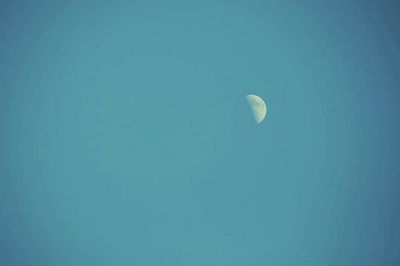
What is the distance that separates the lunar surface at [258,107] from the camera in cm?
700

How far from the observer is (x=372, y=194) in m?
6.44

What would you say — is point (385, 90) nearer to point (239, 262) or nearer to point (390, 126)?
point (390, 126)

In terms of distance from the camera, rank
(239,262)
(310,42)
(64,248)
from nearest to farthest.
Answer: (64,248)
(239,262)
(310,42)

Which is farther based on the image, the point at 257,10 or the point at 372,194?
the point at 257,10

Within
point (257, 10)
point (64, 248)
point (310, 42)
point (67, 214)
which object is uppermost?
point (257, 10)

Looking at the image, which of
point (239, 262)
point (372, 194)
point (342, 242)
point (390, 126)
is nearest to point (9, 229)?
point (239, 262)

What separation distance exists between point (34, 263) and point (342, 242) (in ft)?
16.9

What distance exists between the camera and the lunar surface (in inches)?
276

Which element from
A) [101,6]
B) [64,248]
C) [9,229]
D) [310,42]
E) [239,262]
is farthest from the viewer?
[310,42]

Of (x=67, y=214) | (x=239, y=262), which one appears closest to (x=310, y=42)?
(x=239, y=262)

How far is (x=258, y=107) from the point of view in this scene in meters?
7.02

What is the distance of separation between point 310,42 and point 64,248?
6.11m

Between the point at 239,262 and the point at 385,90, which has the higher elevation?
the point at 385,90

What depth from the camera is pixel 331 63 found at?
23.6ft
